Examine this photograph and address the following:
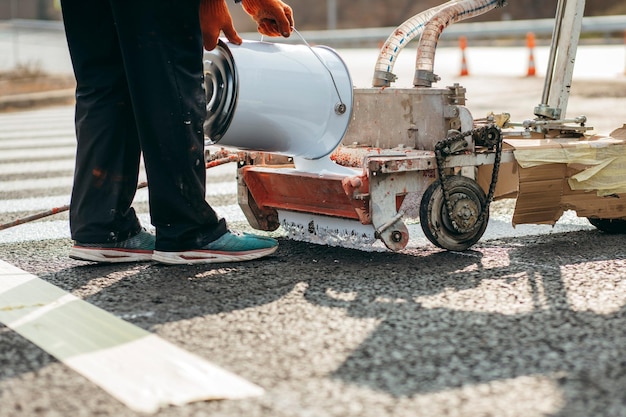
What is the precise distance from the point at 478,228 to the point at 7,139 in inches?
275

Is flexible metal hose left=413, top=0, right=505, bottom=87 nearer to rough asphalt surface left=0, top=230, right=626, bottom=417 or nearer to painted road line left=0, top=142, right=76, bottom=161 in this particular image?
rough asphalt surface left=0, top=230, right=626, bottom=417

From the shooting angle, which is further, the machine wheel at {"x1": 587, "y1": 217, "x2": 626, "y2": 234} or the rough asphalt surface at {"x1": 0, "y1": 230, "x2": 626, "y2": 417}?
the machine wheel at {"x1": 587, "y1": 217, "x2": 626, "y2": 234}

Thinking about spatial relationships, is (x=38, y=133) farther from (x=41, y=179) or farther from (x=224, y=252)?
(x=224, y=252)

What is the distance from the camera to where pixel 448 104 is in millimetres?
3623

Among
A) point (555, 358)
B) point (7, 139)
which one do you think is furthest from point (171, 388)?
point (7, 139)

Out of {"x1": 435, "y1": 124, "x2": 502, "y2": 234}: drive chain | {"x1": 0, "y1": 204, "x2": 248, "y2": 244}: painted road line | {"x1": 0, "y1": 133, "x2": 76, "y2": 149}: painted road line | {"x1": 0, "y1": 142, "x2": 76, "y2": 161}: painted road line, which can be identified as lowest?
{"x1": 0, "y1": 133, "x2": 76, "y2": 149}: painted road line

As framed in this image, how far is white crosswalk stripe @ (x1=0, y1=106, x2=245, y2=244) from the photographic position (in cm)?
467

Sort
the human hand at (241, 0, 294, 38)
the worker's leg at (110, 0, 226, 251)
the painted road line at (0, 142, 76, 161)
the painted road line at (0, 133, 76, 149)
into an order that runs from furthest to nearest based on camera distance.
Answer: the painted road line at (0, 133, 76, 149)
the painted road line at (0, 142, 76, 161)
the human hand at (241, 0, 294, 38)
the worker's leg at (110, 0, 226, 251)

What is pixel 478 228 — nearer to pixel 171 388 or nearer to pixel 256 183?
pixel 256 183

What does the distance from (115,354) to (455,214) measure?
1.50 metres

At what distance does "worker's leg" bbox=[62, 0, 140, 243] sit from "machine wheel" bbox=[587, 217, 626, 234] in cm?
184

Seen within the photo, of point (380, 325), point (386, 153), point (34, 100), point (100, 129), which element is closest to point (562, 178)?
point (386, 153)

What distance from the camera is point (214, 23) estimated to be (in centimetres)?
346

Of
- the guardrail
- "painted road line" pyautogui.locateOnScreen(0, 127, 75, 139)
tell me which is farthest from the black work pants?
the guardrail
